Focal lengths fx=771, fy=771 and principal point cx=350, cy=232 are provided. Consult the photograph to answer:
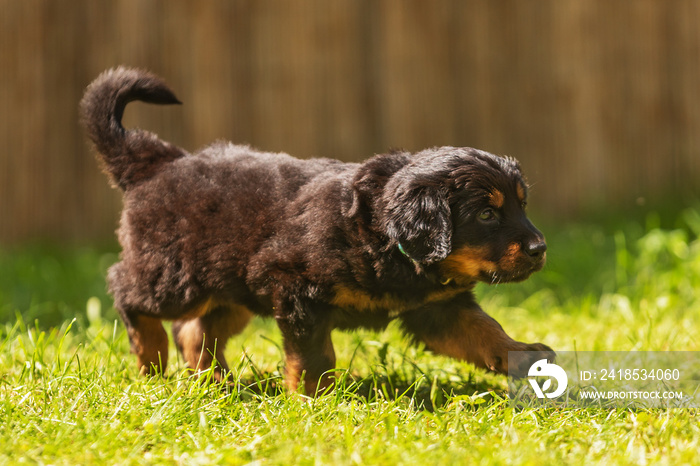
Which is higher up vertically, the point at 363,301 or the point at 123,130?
the point at 123,130

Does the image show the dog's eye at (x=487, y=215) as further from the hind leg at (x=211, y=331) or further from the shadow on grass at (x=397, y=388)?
the hind leg at (x=211, y=331)

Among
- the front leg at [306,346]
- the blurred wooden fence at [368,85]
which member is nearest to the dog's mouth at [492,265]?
the front leg at [306,346]

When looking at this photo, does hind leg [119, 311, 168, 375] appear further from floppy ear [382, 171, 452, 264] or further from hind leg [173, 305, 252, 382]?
floppy ear [382, 171, 452, 264]

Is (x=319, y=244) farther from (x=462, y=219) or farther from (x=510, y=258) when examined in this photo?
(x=510, y=258)

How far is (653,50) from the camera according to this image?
6.77 m

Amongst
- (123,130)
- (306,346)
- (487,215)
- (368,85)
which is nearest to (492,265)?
(487,215)

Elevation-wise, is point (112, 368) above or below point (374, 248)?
below

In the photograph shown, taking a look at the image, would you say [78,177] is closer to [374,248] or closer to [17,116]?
[17,116]

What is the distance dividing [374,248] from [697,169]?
4976 millimetres

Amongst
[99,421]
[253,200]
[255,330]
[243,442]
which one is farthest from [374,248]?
[255,330]

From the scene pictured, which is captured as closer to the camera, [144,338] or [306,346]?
[306,346]

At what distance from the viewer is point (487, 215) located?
276 cm

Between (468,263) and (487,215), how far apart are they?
19 cm

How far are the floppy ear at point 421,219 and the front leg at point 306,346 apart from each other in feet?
1.36
